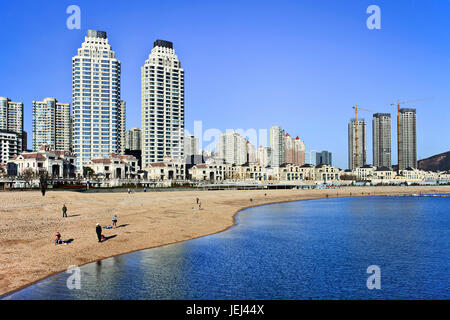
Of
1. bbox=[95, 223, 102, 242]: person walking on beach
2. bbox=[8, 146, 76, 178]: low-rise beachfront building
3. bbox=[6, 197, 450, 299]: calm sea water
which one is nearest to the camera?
bbox=[6, 197, 450, 299]: calm sea water

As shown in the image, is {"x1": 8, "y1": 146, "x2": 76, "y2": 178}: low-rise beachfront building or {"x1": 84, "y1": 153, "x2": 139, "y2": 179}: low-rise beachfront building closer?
{"x1": 8, "y1": 146, "x2": 76, "y2": 178}: low-rise beachfront building

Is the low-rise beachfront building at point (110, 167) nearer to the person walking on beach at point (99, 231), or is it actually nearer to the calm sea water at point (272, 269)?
the calm sea water at point (272, 269)

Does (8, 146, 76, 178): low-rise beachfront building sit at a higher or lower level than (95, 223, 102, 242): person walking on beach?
higher

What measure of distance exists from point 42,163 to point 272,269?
455ft

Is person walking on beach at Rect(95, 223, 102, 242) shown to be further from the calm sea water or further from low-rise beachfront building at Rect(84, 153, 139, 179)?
low-rise beachfront building at Rect(84, 153, 139, 179)

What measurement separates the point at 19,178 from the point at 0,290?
113m

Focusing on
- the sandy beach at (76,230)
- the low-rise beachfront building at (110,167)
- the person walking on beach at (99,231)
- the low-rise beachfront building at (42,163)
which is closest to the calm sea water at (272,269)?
the sandy beach at (76,230)

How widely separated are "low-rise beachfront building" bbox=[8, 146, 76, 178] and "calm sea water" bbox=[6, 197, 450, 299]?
118 metres

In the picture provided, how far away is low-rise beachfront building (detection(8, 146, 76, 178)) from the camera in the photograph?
146m

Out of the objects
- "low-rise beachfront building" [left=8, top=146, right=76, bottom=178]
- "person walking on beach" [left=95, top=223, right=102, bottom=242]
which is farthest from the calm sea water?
"low-rise beachfront building" [left=8, top=146, right=76, bottom=178]

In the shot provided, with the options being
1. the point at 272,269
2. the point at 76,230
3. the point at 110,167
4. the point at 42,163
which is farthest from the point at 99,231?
the point at 110,167

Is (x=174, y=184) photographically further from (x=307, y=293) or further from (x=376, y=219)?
(x=307, y=293)

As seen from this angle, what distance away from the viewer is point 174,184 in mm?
163125

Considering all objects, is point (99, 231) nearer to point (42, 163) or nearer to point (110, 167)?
point (42, 163)
